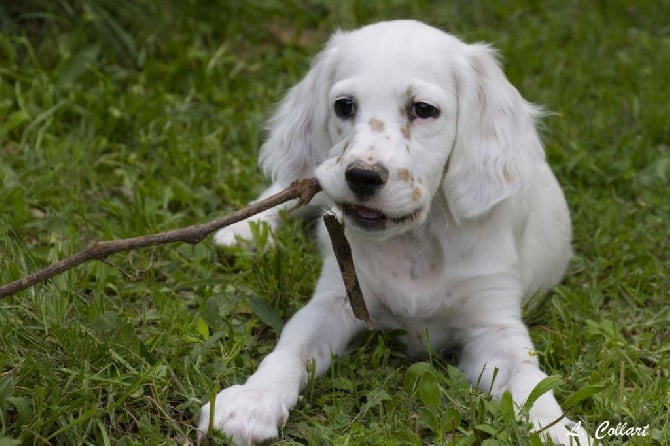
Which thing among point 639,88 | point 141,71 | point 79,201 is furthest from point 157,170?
point 639,88

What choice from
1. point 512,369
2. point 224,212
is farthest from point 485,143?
point 224,212

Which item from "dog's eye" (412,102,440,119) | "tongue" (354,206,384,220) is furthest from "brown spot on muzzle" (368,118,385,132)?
"tongue" (354,206,384,220)

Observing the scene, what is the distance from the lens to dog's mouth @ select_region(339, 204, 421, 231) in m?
3.61

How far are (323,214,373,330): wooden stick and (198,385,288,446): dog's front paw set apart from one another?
0.47m

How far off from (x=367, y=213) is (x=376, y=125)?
0.30 m

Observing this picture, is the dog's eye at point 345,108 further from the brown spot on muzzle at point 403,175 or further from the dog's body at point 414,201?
the brown spot on muzzle at point 403,175

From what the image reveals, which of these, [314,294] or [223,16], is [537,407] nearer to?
[314,294]

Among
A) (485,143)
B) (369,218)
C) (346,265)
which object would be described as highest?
(485,143)

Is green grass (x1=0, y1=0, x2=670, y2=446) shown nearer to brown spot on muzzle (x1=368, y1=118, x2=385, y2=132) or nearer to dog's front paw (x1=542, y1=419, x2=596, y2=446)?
dog's front paw (x1=542, y1=419, x2=596, y2=446)

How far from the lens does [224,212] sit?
5141 millimetres

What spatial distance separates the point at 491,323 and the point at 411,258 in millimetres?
386

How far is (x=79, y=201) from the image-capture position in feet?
16.2

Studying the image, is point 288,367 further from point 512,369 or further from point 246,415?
point 512,369

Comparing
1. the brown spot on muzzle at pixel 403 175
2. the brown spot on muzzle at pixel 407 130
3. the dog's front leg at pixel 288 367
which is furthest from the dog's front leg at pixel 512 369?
the brown spot on muzzle at pixel 407 130
